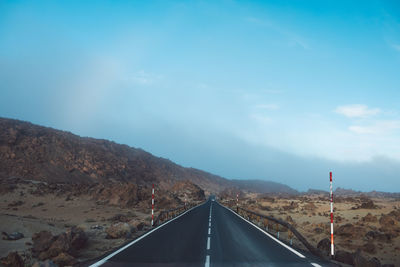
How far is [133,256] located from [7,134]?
77519 mm

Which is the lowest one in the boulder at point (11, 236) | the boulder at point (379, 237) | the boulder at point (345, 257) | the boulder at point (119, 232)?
the boulder at point (11, 236)

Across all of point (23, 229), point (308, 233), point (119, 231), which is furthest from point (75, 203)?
point (308, 233)

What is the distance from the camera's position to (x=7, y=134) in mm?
71375

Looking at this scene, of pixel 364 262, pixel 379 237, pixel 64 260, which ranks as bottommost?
pixel 379 237

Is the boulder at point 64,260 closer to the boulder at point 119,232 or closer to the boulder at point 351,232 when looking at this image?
the boulder at point 119,232

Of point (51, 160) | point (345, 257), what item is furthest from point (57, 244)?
point (51, 160)

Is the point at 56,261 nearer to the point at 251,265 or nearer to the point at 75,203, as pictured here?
the point at 251,265

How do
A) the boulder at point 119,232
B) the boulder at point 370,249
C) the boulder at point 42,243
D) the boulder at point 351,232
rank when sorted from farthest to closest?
the boulder at point 351,232, the boulder at point 119,232, the boulder at point 370,249, the boulder at point 42,243

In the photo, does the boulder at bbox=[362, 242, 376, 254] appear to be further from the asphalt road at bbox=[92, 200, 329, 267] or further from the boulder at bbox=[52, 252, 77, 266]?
the boulder at bbox=[52, 252, 77, 266]

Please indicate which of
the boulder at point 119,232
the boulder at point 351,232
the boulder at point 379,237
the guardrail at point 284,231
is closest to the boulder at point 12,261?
the boulder at point 119,232

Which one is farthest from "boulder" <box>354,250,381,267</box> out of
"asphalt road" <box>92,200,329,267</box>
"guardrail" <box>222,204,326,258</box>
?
"guardrail" <box>222,204,326,258</box>

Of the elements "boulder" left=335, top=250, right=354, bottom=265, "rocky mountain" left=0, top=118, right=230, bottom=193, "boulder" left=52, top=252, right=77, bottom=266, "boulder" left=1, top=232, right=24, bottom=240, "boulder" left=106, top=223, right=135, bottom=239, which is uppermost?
"rocky mountain" left=0, top=118, right=230, bottom=193

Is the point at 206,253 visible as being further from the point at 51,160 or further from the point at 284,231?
the point at 51,160

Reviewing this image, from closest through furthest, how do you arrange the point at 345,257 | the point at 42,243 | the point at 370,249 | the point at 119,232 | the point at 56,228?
the point at 345,257, the point at 42,243, the point at 370,249, the point at 119,232, the point at 56,228
